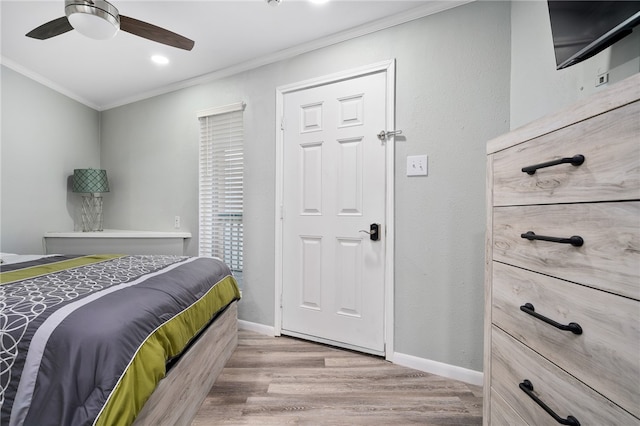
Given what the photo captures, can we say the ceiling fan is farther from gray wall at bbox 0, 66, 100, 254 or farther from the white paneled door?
gray wall at bbox 0, 66, 100, 254

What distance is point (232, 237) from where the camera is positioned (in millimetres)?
2646

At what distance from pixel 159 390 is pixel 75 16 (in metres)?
1.82

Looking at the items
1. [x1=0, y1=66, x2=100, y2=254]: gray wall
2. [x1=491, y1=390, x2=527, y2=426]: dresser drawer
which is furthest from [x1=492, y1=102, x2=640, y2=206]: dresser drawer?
[x1=0, y1=66, x2=100, y2=254]: gray wall

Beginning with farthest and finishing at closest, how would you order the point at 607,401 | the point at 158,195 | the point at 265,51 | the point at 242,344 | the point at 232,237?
the point at 158,195
the point at 232,237
the point at 265,51
the point at 242,344
the point at 607,401

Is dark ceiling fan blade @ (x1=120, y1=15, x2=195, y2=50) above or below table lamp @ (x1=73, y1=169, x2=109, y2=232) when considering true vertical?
above

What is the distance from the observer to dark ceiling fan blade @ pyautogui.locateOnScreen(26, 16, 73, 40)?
1508 millimetres

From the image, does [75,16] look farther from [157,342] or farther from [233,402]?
[233,402]

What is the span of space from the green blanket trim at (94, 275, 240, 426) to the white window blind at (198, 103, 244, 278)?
130cm

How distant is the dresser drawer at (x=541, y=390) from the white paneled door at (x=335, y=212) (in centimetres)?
100

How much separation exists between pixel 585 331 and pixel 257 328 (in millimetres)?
2307

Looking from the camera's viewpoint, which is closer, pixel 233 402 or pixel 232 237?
pixel 233 402

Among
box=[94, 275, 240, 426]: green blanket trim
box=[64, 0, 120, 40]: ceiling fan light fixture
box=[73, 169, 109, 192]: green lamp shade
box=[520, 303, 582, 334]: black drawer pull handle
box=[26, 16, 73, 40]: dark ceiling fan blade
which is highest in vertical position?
box=[26, 16, 73, 40]: dark ceiling fan blade

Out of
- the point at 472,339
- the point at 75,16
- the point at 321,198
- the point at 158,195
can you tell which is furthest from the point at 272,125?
the point at 472,339

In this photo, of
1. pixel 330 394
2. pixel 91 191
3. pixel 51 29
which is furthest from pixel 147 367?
pixel 91 191
